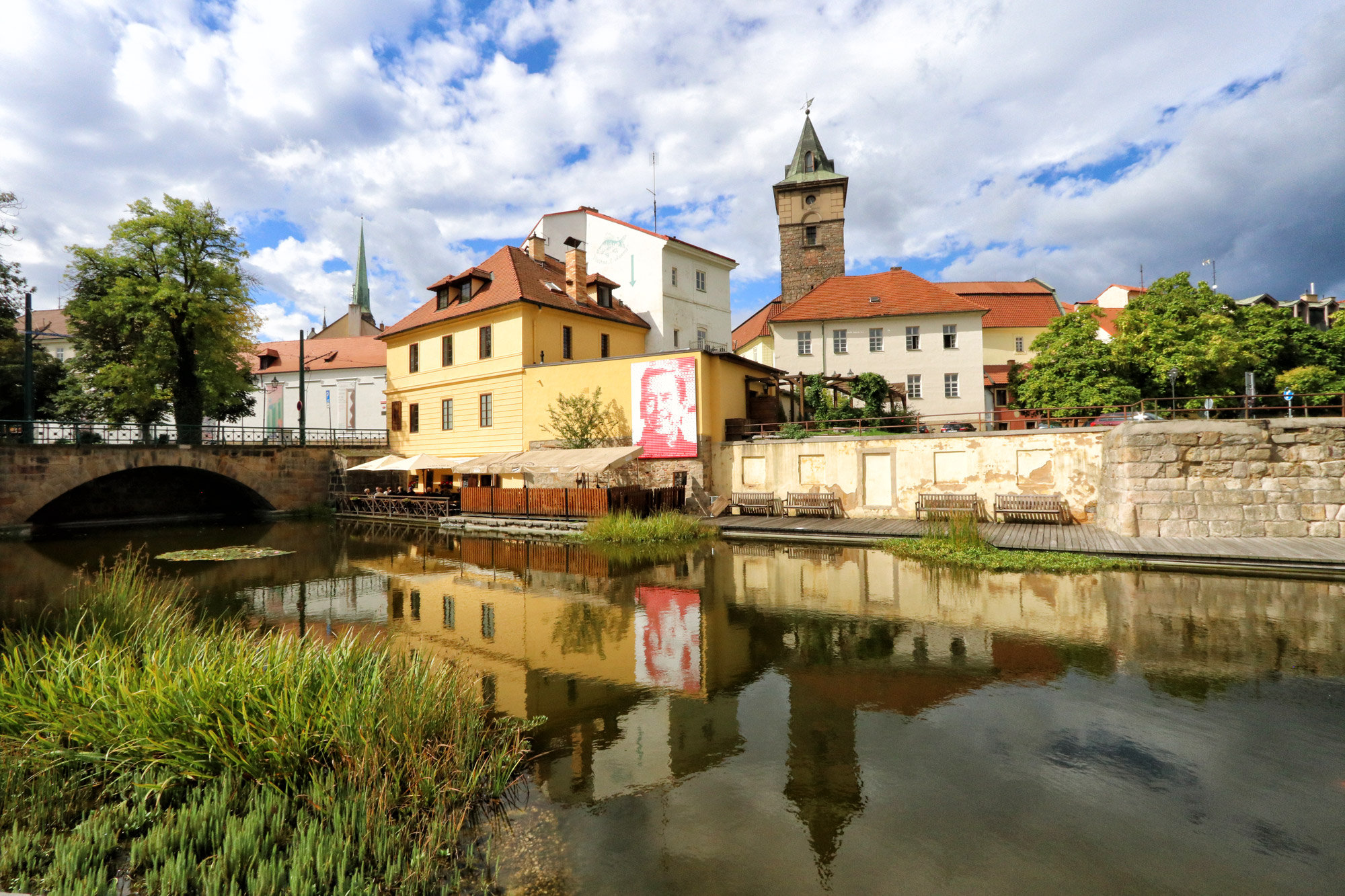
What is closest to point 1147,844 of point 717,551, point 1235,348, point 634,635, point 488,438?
point 634,635

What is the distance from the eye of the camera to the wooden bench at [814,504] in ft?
71.5

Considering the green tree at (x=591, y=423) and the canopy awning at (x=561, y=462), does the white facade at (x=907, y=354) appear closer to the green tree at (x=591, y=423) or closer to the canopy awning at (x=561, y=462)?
the green tree at (x=591, y=423)

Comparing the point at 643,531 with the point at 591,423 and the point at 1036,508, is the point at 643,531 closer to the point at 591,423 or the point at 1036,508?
the point at 591,423

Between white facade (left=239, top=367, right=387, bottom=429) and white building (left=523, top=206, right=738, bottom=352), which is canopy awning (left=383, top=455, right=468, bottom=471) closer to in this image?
white building (left=523, top=206, right=738, bottom=352)

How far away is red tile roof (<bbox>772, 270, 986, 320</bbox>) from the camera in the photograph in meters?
37.3

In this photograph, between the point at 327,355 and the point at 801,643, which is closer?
the point at 801,643

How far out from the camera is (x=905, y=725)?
5.92 metres

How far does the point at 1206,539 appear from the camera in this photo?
15.2 metres

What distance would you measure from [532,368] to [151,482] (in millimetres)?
19144

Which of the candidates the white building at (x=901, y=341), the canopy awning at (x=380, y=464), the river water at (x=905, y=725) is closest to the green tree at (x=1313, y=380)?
the white building at (x=901, y=341)

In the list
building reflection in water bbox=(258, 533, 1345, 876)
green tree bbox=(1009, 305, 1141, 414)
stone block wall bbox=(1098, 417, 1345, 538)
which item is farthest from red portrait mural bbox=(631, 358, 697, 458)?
green tree bbox=(1009, 305, 1141, 414)

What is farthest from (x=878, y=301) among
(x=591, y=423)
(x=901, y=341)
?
(x=591, y=423)

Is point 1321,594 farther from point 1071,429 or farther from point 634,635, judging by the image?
point 634,635

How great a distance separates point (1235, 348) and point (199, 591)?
3958 centimetres
